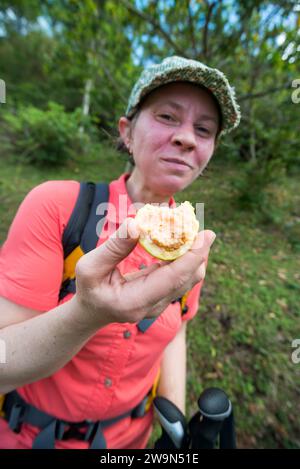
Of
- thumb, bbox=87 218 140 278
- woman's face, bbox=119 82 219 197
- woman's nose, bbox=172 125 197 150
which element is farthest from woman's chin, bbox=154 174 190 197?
thumb, bbox=87 218 140 278

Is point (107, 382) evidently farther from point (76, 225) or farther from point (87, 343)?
point (76, 225)

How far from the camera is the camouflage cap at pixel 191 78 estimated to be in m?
1.30

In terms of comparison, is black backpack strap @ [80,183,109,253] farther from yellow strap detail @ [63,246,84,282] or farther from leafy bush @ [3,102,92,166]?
leafy bush @ [3,102,92,166]

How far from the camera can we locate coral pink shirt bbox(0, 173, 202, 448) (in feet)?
3.87

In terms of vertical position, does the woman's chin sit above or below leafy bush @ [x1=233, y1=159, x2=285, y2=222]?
below

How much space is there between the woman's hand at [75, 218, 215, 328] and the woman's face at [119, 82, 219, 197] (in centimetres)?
53

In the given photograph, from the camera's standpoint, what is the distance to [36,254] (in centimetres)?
118

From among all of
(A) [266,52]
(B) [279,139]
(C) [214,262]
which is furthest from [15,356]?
(B) [279,139]

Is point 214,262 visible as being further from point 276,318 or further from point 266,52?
point 266,52

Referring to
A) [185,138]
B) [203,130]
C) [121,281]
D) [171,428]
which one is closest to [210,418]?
[171,428]

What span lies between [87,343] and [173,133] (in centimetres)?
118

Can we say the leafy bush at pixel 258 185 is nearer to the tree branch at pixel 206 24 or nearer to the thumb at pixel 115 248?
the tree branch at pixel 206 24
